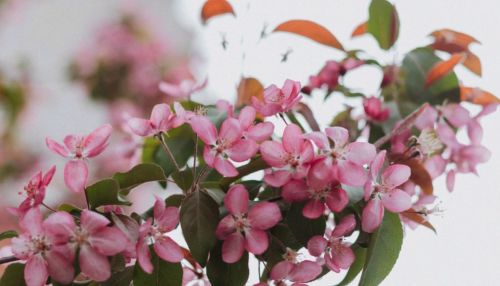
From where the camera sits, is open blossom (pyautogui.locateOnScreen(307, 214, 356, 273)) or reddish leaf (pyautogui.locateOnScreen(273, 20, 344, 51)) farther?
reddish leaf (pyautogui.locateOnScreen(273, 20, 344, 51))

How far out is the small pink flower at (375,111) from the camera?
579 mm

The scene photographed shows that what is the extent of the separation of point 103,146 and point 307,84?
11.9 inches

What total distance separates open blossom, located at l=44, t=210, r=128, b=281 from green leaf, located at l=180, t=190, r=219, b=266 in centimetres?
5

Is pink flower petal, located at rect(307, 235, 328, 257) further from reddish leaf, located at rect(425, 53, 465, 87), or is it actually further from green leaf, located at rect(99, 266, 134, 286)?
reddish leaf, located at rect(425, 53, 465, 87)

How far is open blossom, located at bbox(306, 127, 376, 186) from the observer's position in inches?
14.7

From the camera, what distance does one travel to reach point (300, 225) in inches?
15.7

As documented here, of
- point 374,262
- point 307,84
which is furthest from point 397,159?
point 307,84

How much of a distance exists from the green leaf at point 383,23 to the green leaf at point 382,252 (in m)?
0.27

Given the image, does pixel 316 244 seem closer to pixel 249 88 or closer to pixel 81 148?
pixel 81 148

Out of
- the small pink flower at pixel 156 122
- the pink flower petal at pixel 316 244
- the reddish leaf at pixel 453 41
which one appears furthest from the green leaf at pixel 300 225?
the reddish leaf at pixel 453 41

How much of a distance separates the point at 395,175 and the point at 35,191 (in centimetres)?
23

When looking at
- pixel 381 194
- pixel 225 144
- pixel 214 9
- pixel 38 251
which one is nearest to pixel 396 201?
pixel 381 194

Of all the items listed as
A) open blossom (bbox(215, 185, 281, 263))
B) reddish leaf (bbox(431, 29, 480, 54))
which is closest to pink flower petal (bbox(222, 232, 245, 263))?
open blossom (bbox(215, 185, 281, 263))

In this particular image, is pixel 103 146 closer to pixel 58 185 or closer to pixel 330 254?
pixel 330 254
